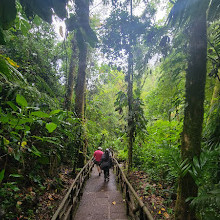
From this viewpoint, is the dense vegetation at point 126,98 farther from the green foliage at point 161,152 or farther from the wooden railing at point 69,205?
the wooden railing at point 69,205

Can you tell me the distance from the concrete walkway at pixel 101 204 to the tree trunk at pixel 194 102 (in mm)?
2380

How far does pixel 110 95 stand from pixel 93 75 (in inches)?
238

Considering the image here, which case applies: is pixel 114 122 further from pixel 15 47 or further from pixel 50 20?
pixel 50 20

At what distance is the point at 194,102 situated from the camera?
2.23 m

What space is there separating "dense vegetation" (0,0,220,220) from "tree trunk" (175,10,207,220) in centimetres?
1

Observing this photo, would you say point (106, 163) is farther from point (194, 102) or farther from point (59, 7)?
point (59, 7)

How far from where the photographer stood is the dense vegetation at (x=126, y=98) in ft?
3.70

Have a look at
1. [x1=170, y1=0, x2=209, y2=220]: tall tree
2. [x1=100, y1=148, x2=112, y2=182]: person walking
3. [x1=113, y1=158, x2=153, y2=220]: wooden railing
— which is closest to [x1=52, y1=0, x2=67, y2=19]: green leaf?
[x1=170, y1=0, x2=209, y2=220]: tall tree

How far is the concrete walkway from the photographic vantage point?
158 inches

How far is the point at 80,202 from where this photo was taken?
4.89m

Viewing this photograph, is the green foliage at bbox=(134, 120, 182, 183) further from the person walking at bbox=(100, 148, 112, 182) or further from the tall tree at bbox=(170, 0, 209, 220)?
the person walking at bbox=(100, 148, 112, 182)

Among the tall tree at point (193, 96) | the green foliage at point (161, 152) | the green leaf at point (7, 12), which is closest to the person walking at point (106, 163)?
the green foliage at point (161, 152)

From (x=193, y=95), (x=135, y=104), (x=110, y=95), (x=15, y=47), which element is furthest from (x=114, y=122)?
(x=193, y=95)

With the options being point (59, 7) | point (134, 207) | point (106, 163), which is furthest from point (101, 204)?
point (59, 7)
